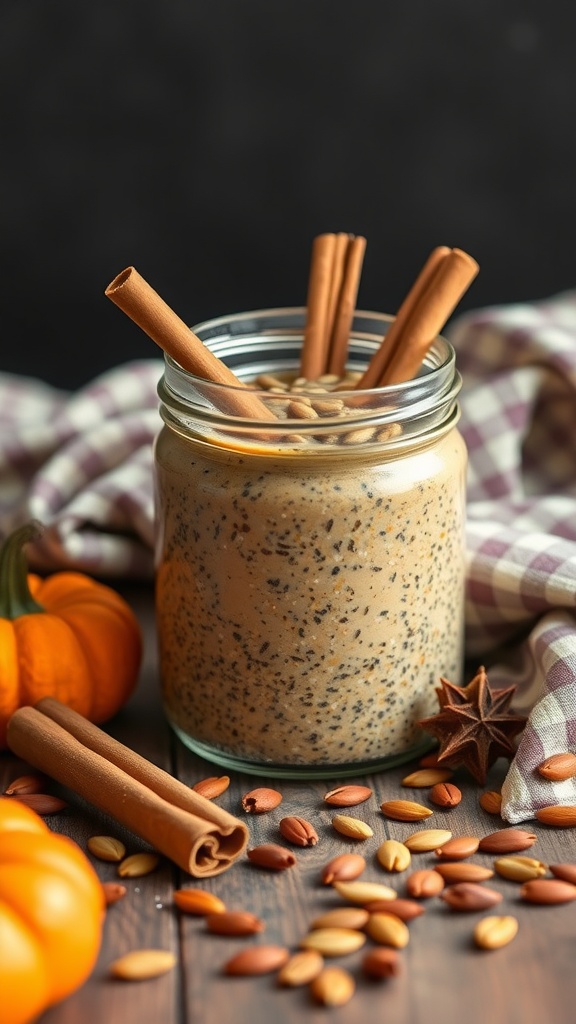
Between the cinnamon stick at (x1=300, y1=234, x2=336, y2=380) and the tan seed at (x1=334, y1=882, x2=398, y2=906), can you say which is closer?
the tan seed at (x1=334, y1=882, x2=398, y2=906)

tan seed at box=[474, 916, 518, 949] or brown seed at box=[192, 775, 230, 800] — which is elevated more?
tan seed at box=[474, 916, 518, 949]

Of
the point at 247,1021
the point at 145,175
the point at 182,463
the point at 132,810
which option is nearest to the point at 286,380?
the point at 182,463

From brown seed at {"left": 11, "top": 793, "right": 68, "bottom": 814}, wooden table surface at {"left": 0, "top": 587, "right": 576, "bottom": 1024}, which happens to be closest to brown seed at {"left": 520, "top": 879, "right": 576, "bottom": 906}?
wooden table surface at {"left": 0, "top": 587, "right": 576, "bottom": 1024}

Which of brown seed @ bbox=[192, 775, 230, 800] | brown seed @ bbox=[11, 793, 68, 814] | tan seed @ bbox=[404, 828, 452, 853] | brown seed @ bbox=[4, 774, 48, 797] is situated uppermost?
tan seed @ bbox=[404, 828, 452, 853]

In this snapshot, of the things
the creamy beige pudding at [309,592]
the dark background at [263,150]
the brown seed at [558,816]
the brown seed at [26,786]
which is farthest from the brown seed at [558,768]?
the dark background at [263,150]

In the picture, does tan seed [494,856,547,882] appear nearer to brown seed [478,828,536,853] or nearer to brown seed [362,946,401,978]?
brown seed [478,828,536,853]

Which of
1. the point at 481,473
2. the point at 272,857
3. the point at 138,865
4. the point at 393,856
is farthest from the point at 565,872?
the point at 481,473
